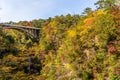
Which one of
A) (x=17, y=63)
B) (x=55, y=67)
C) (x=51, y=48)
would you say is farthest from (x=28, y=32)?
(x=17, y=63)

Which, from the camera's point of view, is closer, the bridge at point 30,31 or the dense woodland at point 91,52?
the dense woodland at point 91,52

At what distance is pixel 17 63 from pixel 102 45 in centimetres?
2070

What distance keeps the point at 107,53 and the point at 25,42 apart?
2453 centimetres

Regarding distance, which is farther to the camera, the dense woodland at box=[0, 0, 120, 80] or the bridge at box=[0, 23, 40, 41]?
the bridge at box=[0, 23, 40, 41]

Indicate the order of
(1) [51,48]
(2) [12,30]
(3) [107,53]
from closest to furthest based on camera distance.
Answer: (3) [107,53], (1) [51,48], (2) [12,30]

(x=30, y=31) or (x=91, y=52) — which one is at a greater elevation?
(x=30, y=31)

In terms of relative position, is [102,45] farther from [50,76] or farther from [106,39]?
[50,76]

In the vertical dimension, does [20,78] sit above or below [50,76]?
above

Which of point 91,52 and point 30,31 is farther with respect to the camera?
point 30,31

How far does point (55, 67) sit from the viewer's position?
46000mm

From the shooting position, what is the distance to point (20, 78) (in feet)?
61.1

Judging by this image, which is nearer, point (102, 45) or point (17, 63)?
point (17, 63)

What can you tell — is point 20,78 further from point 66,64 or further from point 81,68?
point 66,64

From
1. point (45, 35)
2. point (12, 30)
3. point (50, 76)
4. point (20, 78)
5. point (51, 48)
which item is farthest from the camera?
point (12, 30)
